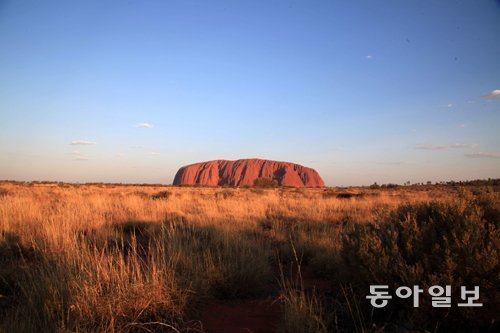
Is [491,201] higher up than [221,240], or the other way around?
[491,201]

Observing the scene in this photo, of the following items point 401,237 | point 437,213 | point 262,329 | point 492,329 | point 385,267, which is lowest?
point 262,329

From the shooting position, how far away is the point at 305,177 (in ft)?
434

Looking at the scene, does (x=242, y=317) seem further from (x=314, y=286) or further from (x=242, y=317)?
(x=314, y=286)

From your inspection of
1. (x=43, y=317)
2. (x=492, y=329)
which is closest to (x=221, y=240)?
(x=43, y=317)

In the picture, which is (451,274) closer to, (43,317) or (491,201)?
(491,201)

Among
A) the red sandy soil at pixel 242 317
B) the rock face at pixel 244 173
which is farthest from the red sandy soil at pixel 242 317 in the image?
the rock face at pixel 244 173

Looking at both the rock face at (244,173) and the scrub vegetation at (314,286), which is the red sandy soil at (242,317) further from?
the rock face at (244,173)

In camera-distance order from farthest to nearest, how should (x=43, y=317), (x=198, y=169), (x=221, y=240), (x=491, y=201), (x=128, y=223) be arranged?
(x=198, y=169) → (x=128, y=223) → (x=221, y=240) → (x=491, y=201) → (x=43, y=317)

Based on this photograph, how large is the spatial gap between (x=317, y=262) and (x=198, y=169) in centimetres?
13851

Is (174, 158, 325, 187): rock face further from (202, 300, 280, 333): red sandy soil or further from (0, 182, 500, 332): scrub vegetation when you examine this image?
(202, 300, 280, 333): red sandy soil

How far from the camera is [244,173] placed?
131875 mm

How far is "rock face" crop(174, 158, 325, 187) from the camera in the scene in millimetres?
128125

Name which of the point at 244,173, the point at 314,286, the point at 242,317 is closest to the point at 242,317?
the point at 242,317

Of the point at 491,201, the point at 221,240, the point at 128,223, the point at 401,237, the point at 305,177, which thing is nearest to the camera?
the point at 401,237
